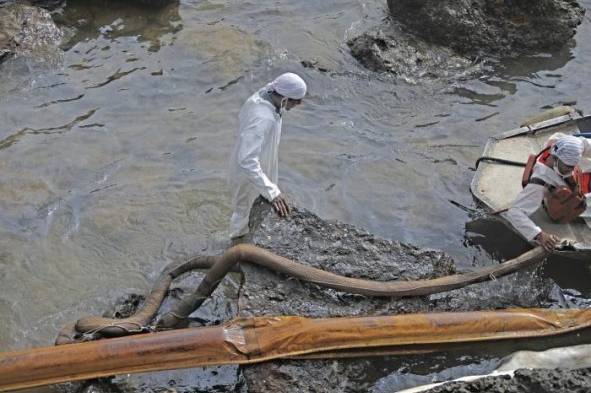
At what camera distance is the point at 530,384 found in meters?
4.79

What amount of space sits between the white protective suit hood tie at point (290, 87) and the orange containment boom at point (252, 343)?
2.04m

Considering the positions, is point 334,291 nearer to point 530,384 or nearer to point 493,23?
point 530,384

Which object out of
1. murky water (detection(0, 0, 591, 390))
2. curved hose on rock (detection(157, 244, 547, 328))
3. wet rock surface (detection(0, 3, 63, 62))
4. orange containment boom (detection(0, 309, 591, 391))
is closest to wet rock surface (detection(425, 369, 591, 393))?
orange containment boom (detection(0, 309, 591, 391))

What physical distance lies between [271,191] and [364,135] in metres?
3.84

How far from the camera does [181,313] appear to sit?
5926 mm

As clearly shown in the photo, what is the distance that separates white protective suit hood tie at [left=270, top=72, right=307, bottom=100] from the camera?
19.6ft

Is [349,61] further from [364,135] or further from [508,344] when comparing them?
[508,344]

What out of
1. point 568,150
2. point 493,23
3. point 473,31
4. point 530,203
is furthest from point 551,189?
point 493,23

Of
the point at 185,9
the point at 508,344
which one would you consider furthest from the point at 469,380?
the point at 185,9

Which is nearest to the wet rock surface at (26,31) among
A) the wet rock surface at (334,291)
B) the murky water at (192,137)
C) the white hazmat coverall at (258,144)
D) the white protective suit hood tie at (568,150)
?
the murky water at (192,137)

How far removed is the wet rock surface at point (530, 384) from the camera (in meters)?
4.74

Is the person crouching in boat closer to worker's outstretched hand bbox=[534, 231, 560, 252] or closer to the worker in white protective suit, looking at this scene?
worker's outstretched hand bbox=[534, 231, 560, 252]

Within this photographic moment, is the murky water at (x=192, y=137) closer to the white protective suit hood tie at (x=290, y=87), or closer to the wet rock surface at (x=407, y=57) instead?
the wet rock surface at (x=407, y=57)

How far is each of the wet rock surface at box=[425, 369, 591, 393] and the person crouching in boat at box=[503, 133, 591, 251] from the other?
6.16 feet
